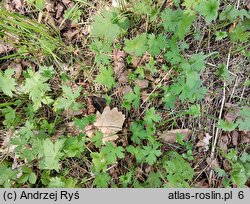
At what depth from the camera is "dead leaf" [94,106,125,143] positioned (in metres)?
2.74

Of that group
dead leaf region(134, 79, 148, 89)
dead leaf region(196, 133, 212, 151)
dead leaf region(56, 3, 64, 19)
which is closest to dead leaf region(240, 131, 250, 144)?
dead leaf region(196, 133, 212, 151)

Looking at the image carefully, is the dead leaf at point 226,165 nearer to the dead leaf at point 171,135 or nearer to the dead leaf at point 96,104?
the dead leaf at point 171,135

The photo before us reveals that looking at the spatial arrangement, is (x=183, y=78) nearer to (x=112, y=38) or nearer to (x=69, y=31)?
(x=112, y=38)

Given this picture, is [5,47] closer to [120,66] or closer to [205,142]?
[120,66]

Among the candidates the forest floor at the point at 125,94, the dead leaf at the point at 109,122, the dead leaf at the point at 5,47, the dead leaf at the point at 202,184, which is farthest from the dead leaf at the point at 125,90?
the dead leaf at the point at 5,47

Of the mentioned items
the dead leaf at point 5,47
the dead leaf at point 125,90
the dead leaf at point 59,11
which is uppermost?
the dead leaf at point 59,11

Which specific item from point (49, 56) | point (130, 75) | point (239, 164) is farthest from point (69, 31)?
point (239, 164)

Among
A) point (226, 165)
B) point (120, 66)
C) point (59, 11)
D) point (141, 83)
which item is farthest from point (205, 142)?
point (59, 11)

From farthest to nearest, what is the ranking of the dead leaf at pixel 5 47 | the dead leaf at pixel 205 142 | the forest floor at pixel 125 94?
the dead leaf at pixel 5 47 → the dead leaf at pixel 205 142 → the forest floor at pixel 125 94

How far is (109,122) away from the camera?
9.04 feet

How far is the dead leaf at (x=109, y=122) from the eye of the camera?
274cm

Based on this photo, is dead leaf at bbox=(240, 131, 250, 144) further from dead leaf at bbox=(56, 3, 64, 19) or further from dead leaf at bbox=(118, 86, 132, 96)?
dead leaf at bbox=(56, 3, 64, 19)
